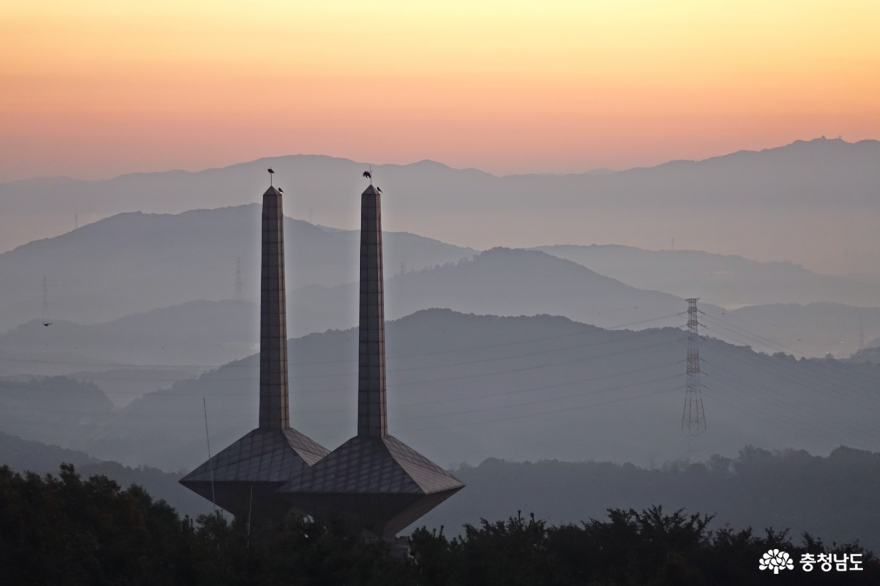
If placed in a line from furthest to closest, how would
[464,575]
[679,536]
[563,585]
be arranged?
1. [679,536]
2. [563,585]
3. [464,575]

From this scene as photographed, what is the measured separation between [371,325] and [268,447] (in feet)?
23.5

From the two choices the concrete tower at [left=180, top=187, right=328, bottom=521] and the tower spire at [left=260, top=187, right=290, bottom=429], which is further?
the tower spire at [left=260, top=187, right=290, bottom=429]

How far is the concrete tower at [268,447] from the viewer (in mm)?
55250

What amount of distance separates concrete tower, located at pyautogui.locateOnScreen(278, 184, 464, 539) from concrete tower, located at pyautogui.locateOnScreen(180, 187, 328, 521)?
1.80 meters

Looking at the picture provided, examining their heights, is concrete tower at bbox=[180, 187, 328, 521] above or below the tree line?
above

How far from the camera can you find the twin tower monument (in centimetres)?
5209

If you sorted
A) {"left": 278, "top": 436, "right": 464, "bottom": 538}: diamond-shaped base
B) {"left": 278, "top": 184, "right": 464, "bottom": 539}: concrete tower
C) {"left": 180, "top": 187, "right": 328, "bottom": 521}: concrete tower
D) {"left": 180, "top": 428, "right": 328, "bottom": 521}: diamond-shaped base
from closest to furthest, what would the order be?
{"left": 278, "top": 436, "right": 464, "bottom": 538}: diamond-shaped base, {"left": 278, "top": 184, "right": 464, "bottom": 539}: concrete tower, {"left": 180, "top": 428, "right": 328, "bottom": 521}: diamond-shaped base, {"left": 180, "top": 187, "right": 328, "bottom": 521}: concrete tower

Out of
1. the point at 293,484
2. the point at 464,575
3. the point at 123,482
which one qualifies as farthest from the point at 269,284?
the point at 123,482

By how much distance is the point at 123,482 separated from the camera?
611 feet

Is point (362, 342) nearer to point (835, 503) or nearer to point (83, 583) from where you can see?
point (83, 583)

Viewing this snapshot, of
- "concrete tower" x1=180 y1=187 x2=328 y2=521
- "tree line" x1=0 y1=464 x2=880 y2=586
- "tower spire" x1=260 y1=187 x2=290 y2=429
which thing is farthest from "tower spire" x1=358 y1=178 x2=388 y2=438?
"tree line" x1=0 y1=464 x2=880 y2=586

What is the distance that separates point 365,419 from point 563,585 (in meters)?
13.8

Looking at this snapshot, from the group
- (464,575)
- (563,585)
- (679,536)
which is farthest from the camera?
(679,536)

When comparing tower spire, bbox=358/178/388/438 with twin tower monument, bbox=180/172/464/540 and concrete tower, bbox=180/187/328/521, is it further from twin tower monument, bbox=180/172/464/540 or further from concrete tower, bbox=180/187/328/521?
concrete tower, bbox=180/187/328/521
